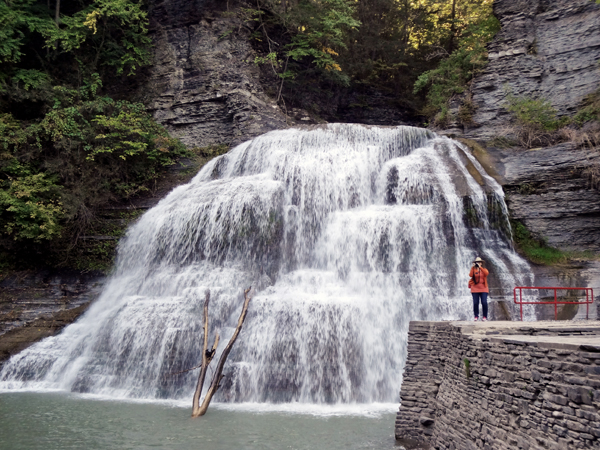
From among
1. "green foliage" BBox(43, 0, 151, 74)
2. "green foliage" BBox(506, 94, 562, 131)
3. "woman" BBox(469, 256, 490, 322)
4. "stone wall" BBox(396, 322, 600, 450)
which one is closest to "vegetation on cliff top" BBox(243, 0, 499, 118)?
"green foliage" BBox(506, 94, 562, 131)

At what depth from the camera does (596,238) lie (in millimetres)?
12945

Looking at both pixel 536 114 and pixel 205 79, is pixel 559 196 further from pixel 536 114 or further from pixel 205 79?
pixel 205 79

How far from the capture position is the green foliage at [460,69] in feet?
62.4

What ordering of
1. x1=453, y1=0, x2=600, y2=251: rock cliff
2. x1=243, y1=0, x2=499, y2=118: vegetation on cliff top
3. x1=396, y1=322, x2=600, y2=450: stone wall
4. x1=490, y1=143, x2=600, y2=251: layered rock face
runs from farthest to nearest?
1. x1=243, y1=0, x2=499, y2=118: vegetation on cliff top
2. x1=453, y1=0, x2=600, y2=251: rock cliff
3. x1=490, y1=143, x2=600, y2=251: layered rock face
4. x1=396, y1=322, x2=600, y2=450: stone wall

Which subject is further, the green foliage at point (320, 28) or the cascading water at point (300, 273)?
the green foliage at point (320, 28)

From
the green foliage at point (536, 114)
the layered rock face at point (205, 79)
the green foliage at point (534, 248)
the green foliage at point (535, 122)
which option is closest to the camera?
the green foliage at point (534, 248)

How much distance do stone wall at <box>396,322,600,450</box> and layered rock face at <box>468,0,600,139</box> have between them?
11.8m

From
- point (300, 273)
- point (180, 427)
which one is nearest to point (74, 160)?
point (300, 273)

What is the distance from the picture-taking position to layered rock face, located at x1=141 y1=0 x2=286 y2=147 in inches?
823

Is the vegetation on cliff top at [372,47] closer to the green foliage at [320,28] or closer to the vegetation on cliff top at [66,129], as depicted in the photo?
the green foliage at [320,28]

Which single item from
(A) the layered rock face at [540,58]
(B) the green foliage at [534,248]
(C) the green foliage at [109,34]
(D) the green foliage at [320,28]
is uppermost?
(D) the green foliage at [320,28]

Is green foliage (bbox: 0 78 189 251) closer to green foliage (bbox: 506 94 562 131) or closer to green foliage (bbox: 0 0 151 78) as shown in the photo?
green foliage (bbox: 0 0 151 78)

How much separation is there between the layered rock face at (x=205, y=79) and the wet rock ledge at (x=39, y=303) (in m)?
8.09

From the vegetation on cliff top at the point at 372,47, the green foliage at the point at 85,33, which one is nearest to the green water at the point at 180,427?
the green foliage at the point at 85,33
